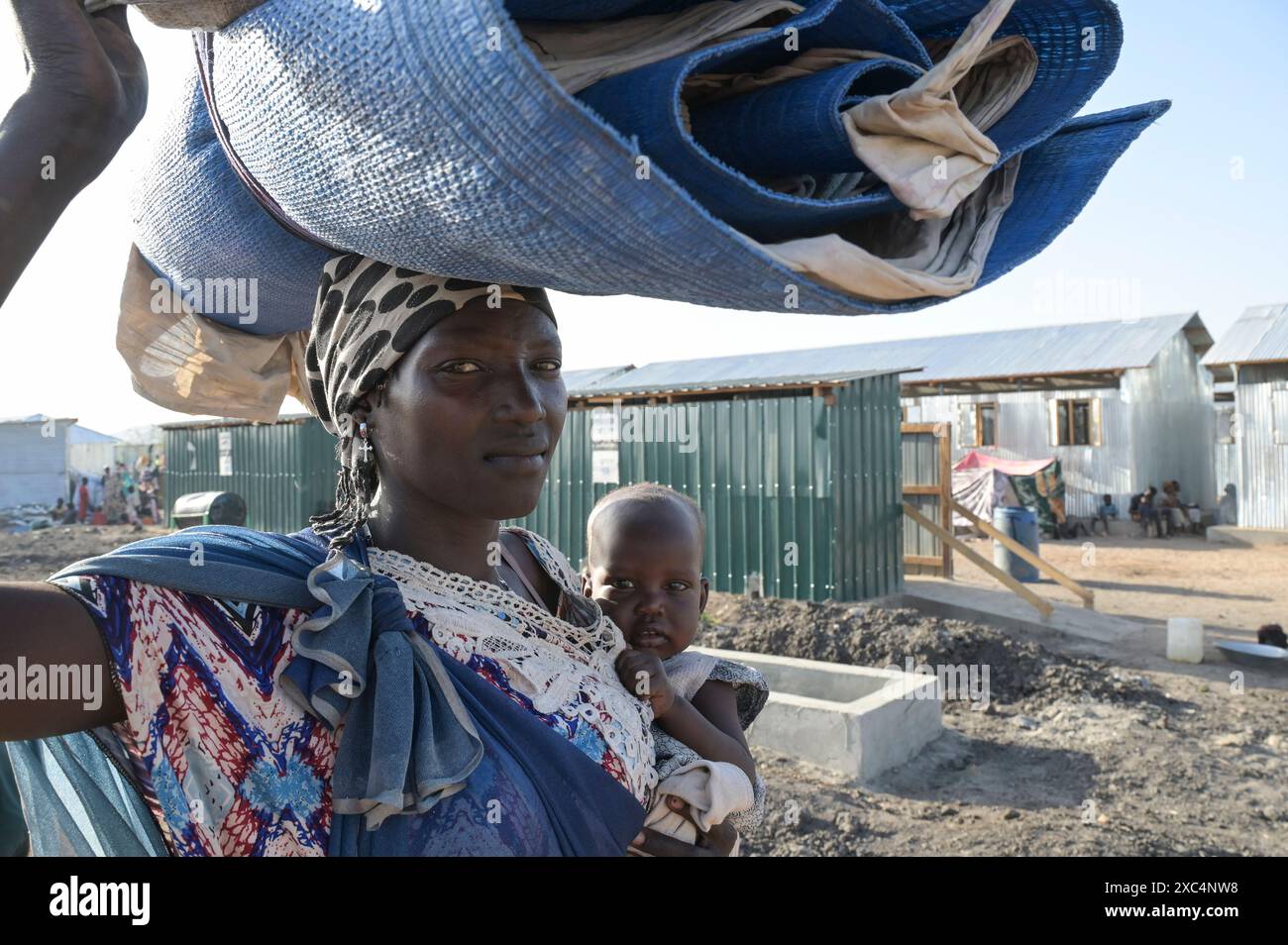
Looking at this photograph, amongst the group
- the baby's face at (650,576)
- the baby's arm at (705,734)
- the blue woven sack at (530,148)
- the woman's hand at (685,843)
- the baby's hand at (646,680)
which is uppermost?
the blue woven sack at (530,148)

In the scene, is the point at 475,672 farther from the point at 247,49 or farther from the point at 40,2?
the point at 40,2

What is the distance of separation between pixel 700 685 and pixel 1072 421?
22637 mm

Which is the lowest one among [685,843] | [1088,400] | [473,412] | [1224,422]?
[685,843]

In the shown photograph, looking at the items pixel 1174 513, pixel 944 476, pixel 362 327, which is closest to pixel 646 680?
pixel 362 327

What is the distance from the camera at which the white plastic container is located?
8688mm

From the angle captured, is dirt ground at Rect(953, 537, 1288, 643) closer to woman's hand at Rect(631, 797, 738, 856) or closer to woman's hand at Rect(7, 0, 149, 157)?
woman's hand at Rect(631, 797, 738, 856)

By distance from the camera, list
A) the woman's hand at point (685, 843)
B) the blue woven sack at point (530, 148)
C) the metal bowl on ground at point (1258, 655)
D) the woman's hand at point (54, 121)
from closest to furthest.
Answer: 1. the blue woven sack at point (530, 148)
2. the woman's hand at point (54, 121)
3. the woman's hand at point (685, 843)
4. the metal bowl on ground at point (1258, 655)

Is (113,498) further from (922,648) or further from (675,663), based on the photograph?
(675,663)

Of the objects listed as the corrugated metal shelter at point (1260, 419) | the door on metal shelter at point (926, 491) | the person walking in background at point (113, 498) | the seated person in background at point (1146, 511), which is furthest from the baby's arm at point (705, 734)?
the person walking in background at point (113, 498)

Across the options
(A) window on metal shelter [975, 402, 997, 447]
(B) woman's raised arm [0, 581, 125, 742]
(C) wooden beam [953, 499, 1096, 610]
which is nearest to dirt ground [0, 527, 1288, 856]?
(C) wooden beam [953, 499, 1096, 610]

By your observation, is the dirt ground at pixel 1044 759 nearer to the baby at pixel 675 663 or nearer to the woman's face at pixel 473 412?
the baby at pixel 675 663

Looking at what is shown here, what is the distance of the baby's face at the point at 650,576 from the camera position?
2.22 meters

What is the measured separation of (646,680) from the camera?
177 cm

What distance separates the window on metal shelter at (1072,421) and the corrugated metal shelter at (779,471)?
12901 millimetres
